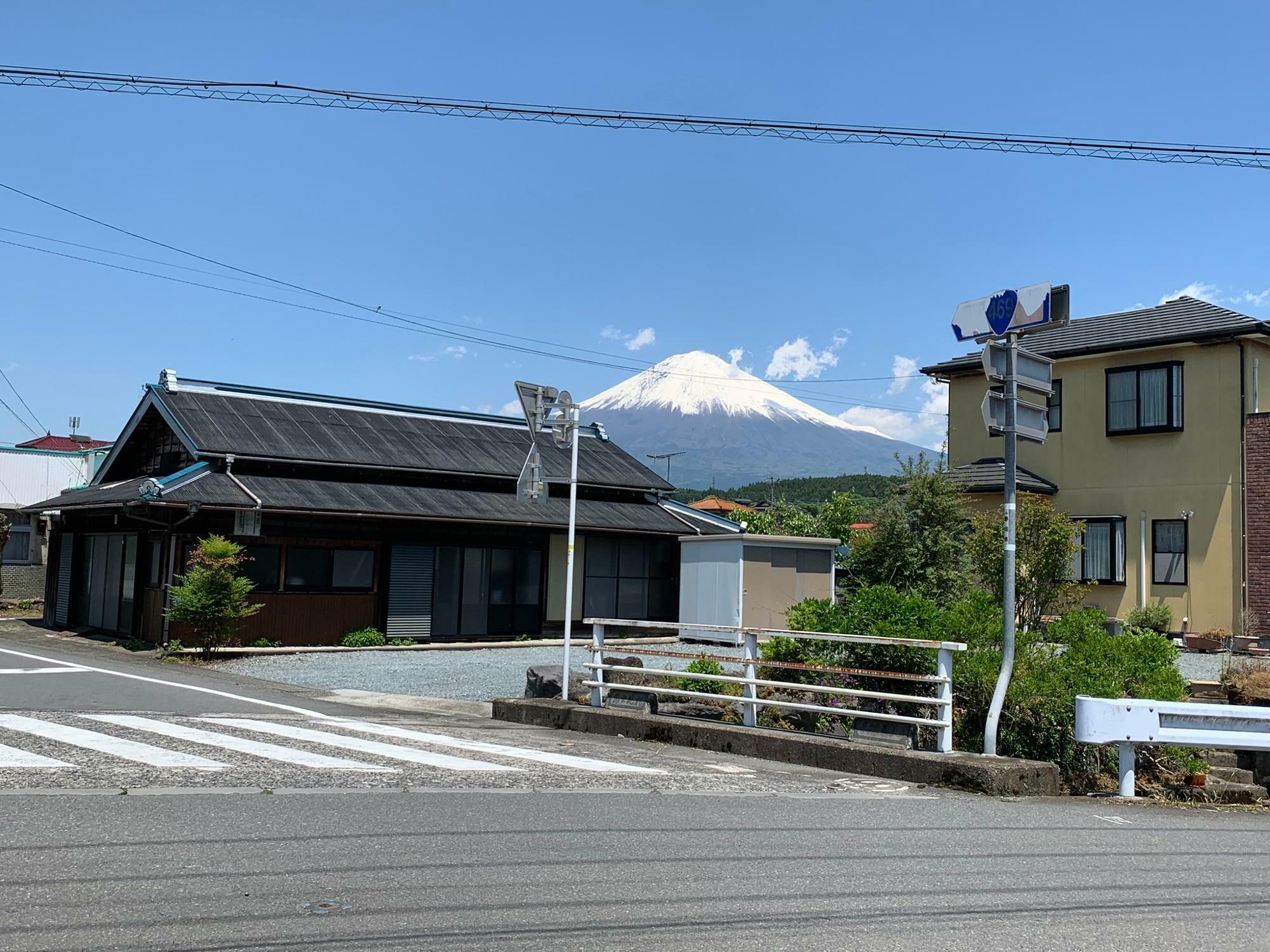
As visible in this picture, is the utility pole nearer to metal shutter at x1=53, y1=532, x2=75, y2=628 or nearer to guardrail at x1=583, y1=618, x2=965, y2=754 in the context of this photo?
guardrail at x1=583, y1=618, x2=965, y2=754

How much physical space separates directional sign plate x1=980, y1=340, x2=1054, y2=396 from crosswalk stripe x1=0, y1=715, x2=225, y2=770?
666 cm

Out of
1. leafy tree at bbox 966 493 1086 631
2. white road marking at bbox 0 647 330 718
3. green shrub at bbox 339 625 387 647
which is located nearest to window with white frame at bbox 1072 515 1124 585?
leafy tree at bbox 966 493 1086 631

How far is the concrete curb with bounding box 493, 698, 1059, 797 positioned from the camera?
342 inches

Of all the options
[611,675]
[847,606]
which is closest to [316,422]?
[611,675]

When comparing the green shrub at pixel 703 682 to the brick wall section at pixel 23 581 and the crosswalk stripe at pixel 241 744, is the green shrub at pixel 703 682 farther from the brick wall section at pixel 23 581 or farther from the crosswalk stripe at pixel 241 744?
the brick wall section at pixel 23 581

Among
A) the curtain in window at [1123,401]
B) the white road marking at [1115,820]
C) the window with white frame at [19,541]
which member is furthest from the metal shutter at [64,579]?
the white road marking at [1115,820]

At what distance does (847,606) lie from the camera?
12.1m

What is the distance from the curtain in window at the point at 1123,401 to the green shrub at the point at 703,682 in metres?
15.4

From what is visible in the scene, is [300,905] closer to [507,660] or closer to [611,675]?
[611,675]

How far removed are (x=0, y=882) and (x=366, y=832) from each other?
180cm

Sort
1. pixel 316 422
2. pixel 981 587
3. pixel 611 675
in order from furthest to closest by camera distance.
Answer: pixel 316 422
pixel 981 587
pixel 611 675

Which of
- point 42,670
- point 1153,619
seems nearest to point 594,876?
point 42,670

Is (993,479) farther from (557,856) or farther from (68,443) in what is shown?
(68,443)

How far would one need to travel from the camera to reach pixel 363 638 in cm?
2338
